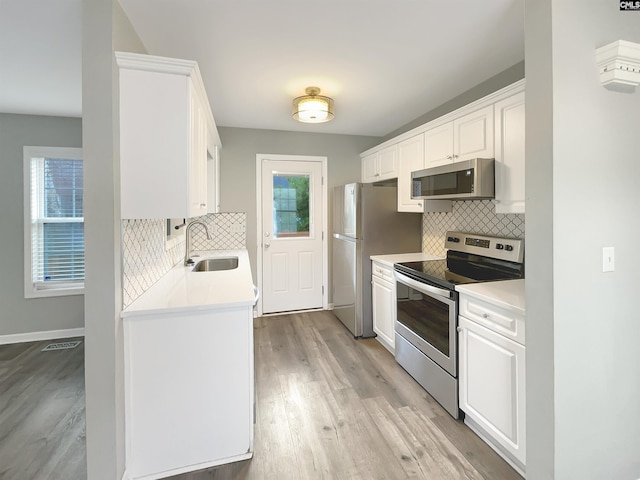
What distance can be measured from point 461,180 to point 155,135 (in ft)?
6.37

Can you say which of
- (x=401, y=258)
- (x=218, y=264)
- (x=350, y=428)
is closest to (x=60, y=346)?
(x=218, y=264)

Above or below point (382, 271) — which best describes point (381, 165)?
above

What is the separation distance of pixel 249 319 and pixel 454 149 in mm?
1989

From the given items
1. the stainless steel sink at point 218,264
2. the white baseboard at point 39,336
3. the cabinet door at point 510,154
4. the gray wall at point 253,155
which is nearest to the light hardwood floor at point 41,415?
the white baseboard at point 39,336

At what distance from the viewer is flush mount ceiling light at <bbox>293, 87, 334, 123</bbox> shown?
264 centimetres

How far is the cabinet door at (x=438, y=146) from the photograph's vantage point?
97.7 inches

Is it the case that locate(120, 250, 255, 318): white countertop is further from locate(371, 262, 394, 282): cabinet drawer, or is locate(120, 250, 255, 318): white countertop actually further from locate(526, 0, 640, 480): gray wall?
locate(526, 0, 640, 480): gray wall

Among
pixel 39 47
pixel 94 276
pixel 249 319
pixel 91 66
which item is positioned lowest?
pixel 249 319

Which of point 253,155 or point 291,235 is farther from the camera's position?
point 291,235

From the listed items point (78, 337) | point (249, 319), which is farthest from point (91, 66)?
point (78, 337)

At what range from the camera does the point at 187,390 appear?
5.30 feet

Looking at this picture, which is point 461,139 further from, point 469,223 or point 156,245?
point 156,245

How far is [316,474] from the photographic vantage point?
1.60 meters

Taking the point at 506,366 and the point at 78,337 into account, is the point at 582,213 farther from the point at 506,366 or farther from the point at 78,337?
the point at 78,337
